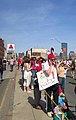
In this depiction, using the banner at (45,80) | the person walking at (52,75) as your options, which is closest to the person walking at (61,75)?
the banner at (45,80)

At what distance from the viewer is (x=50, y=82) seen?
8195 mm

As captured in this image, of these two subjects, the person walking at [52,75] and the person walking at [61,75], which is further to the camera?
the person walking at [61,75]

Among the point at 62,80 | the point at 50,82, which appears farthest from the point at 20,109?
the point at 62,80

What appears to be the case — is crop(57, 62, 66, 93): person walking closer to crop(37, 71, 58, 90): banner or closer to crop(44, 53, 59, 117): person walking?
crop(37, 71, 58, 90): banner

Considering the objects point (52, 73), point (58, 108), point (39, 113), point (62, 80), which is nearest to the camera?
point (58, 108)

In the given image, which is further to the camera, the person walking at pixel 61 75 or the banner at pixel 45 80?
the person walking at pixel 61 75

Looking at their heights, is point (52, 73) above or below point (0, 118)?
above

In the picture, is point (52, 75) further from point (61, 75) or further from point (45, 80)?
point (61, 75)

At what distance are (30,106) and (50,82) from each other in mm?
2014

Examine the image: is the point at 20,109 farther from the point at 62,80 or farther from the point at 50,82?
the point at 62,80

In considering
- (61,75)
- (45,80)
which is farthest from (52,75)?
(61,75)

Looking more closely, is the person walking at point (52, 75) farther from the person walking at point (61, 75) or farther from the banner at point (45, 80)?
the person walking at point (61, 75)

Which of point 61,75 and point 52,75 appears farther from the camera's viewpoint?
point 61,75

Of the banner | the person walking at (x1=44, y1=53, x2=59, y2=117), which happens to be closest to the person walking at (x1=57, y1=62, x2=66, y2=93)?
the banner
